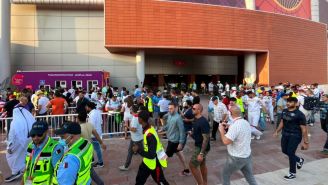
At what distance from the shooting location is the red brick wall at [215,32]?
30469 millimetres

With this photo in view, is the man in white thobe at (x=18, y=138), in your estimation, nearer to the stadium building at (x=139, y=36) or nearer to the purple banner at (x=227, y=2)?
the stadium building at (x=139, y=36)

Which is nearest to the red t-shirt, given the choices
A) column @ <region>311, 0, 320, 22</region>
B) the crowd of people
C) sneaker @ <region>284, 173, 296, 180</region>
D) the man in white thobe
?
the crowd of people

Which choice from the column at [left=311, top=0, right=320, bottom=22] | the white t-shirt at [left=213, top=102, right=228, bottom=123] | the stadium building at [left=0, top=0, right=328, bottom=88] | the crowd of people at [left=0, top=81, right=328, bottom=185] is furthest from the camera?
the column at [left=311, top=0, right=320, bottom=22]

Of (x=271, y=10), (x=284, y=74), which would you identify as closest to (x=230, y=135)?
(x=284, y=74)

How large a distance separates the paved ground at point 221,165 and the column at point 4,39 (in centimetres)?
2211

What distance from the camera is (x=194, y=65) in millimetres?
40031

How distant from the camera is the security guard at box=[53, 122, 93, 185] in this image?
300 cm

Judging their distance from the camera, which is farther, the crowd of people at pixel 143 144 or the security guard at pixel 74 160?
the crowd of people at pixel 143 144

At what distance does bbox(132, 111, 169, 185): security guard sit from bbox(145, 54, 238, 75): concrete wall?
33296 millimetres

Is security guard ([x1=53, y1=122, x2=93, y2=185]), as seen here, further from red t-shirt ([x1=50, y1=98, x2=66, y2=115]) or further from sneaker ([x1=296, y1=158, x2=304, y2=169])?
red t-shirt ([x1=50, y1=98, x2=66, y2=115])

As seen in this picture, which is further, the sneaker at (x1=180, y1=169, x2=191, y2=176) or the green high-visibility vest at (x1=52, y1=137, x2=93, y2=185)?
the sneaker at (x1=180, y1=169, x2=191, y2=176)

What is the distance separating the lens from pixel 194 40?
32.2 metres

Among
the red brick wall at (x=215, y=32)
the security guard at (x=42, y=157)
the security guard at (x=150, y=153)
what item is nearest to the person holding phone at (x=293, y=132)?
the security guard at (x=150, y=153)

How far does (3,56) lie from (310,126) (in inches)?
1088
